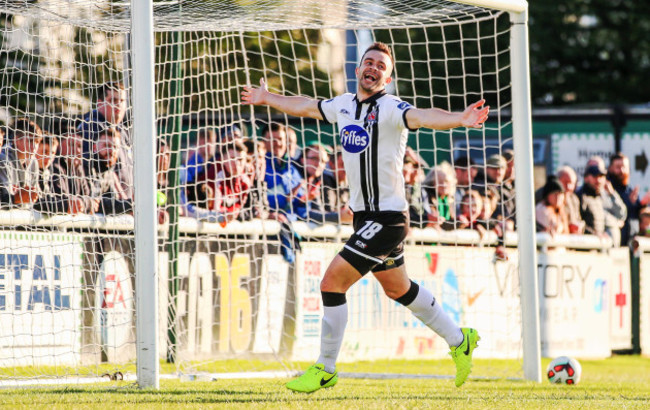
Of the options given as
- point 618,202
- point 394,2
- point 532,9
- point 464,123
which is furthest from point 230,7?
point 532,9

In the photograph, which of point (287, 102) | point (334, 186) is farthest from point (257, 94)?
point (334, 186)

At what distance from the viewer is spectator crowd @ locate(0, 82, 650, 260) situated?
28.0 ft

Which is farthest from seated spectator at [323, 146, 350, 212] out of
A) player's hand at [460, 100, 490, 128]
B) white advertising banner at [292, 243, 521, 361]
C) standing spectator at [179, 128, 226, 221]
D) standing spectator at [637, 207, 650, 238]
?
standing spectator at [637, 207, 650, 238]

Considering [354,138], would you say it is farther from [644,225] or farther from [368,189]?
[644,225]

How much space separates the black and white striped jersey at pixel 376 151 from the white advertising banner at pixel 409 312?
11.6 ft

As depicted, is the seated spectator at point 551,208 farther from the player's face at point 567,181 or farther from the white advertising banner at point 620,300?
the white advertising banner at point 620,300

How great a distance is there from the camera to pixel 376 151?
703 centimetres

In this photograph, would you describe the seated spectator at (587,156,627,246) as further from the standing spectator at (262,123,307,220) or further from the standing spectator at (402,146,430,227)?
the standing spectator at (262,123,307,220)

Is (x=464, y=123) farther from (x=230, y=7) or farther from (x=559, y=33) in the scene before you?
(x=559, y=33)

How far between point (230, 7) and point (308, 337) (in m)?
3.58

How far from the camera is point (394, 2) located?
8688 mm

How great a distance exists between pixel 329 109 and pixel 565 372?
299 cm

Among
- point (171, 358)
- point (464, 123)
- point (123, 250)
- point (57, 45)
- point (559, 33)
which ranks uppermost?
point (559, 33)

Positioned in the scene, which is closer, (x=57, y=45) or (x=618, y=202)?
(x=57, y=45)
